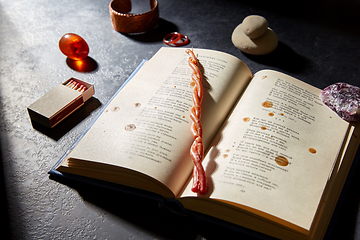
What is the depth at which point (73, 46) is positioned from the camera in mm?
1056

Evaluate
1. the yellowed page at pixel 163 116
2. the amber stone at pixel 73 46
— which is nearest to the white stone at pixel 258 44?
the yellowed page at pixel 163 116

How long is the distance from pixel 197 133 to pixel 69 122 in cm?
38

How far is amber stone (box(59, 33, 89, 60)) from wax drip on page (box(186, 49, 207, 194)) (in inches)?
16.0

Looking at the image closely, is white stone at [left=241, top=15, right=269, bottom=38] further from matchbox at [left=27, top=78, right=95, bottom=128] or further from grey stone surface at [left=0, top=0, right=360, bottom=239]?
matchbox at [left=27, top=78, right=95, bottom=128]

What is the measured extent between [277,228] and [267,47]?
2.31 feet

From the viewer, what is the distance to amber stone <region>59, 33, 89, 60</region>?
1.05 metres

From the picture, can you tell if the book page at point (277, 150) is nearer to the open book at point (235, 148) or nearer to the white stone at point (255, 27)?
the open book at point (235, 148)

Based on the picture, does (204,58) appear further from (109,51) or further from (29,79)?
(29,79)

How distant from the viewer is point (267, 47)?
3.62ft

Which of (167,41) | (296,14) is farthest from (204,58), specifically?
(296,14)

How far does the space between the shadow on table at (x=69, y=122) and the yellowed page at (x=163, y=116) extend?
139 millimetres

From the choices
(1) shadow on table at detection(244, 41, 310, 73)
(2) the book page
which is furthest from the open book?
(1) shadow on table at detection(244, 41, 310, 73)

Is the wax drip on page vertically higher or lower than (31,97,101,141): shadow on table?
higher

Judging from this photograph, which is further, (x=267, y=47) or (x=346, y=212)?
(x=267, y=47)
